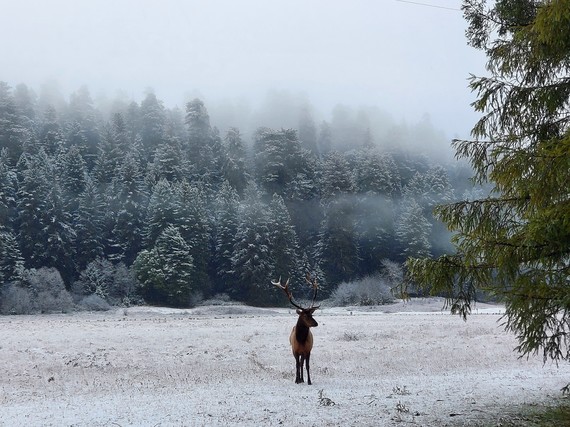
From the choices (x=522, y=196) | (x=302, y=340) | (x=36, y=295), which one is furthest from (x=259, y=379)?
(x=36, y=295)

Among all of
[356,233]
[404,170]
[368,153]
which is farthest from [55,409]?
[404,170]

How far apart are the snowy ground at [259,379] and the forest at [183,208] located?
3104cm

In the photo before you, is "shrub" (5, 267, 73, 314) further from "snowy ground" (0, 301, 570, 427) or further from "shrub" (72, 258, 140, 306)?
"snowy ground" (0, 301, 570, 427)

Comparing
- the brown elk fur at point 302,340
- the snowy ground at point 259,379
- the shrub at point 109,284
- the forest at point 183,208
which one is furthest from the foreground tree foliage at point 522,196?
the shrub at point 109,284

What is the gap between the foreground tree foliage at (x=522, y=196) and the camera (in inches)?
275

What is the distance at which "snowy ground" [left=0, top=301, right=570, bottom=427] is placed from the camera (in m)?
9.84

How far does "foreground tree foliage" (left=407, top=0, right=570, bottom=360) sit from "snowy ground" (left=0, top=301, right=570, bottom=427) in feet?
8.17

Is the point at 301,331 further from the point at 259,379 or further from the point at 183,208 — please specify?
the point at 183,208

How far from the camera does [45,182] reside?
200 feet

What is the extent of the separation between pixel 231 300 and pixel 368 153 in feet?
113

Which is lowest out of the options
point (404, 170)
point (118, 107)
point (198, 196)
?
point (198, 196)

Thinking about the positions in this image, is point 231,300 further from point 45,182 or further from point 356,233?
point 45,182

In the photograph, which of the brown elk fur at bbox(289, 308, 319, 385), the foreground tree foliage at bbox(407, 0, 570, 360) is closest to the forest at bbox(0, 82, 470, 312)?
the brown elk fur at bbox(289, 308, 319, 385)

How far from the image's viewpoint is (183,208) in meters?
62.3
